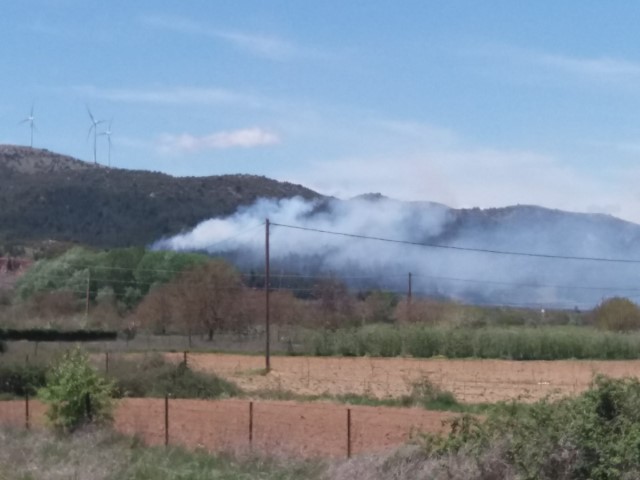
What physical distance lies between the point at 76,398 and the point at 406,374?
101ft

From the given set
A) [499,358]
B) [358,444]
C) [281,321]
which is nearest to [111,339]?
[281,321]

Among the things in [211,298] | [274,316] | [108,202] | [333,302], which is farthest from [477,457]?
[108,202]

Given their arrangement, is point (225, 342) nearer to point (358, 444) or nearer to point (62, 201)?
point (358, 444)

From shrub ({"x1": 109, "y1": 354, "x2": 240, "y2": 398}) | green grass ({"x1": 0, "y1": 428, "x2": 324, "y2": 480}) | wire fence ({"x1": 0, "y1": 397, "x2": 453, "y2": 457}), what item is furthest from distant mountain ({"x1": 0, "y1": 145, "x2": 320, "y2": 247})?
green grass ({"x1": 0, "y1": 428, "x2": 324, "y2": 480})

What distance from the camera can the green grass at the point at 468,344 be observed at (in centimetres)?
6844

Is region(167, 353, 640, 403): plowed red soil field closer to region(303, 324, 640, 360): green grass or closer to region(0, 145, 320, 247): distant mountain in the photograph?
region(303, 324, 640, 360): green grass

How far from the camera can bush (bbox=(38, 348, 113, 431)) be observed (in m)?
23.1

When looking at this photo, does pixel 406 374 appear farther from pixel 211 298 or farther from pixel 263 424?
pixel 211 298

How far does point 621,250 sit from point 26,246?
7257cm

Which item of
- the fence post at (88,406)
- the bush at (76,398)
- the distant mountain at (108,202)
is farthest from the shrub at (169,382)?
the distant mountain at (108,202)

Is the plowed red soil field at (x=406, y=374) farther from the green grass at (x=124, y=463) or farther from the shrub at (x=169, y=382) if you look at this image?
the green grass at (x=124, y=463)

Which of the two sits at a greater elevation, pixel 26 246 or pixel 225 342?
pixel 26 246

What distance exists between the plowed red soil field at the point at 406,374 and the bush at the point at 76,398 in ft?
53.1

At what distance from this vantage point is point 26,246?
135000 mm
